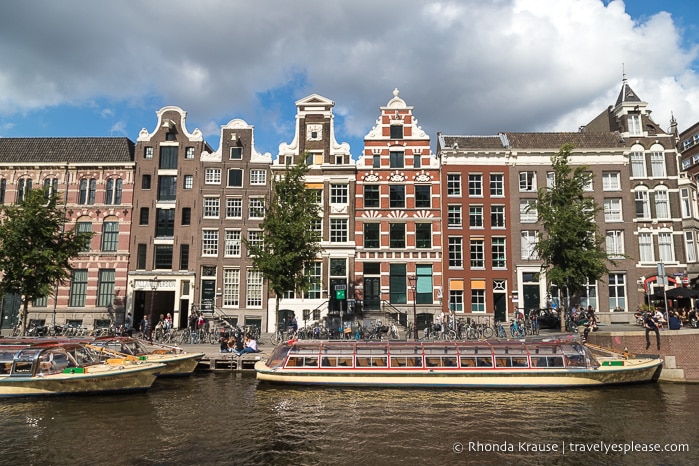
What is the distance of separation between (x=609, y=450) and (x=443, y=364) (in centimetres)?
801

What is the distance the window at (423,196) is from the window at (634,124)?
59.0 ft

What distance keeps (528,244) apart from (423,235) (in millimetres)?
8336

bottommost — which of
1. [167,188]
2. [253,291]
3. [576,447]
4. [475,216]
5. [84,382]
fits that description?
[576,447]

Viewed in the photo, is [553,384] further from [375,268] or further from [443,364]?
[375,268]

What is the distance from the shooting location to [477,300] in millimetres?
35656

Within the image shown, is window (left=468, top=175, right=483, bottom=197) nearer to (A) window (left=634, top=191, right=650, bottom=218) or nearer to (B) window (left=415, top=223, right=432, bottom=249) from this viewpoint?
(B) window (left=415, top=223, right=432, bottom=249)

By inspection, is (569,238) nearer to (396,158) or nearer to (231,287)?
(396,158)

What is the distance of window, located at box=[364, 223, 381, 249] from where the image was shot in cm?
3612

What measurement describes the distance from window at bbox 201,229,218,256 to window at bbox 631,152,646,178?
34.6m

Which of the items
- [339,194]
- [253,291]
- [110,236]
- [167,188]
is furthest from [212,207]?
[339,194]

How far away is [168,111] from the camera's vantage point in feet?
124

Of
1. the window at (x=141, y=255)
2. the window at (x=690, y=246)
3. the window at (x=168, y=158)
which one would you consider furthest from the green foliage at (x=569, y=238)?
the window at (x=141, y=255)

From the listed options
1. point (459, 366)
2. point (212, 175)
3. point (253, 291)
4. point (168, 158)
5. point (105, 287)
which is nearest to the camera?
point (459, 366)

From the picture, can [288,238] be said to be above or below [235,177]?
below
